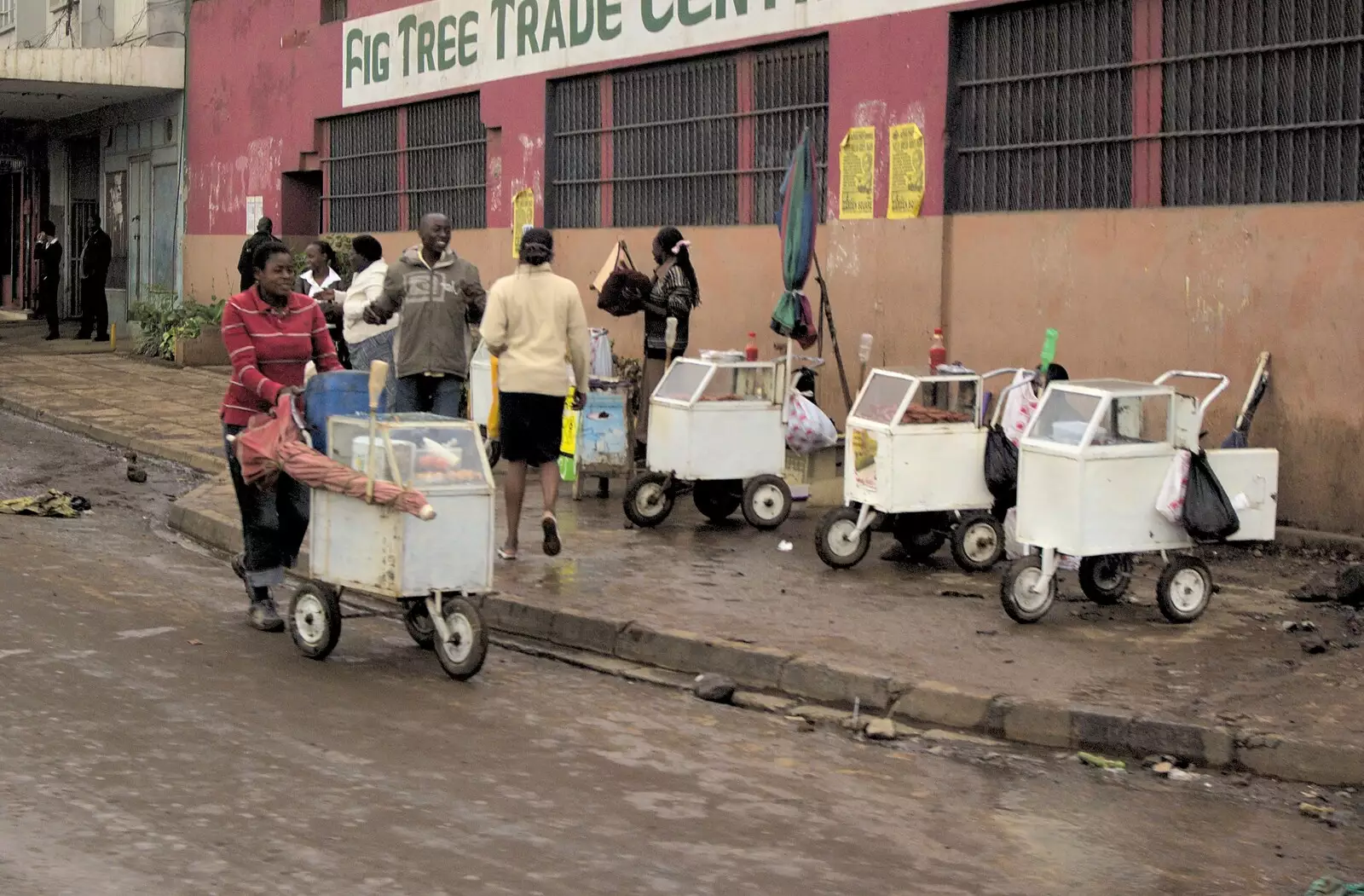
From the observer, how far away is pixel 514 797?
5.86 meters

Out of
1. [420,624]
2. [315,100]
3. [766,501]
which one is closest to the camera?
[420,624]

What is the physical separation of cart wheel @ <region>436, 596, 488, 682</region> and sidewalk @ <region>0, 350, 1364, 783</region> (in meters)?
1.00

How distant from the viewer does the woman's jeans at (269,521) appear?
332 inches

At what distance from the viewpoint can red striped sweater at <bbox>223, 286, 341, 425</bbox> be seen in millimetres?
8273

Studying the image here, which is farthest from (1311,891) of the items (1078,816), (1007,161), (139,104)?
(139,104)

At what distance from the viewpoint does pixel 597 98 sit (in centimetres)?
1761

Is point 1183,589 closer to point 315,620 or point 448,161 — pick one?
point 315,620

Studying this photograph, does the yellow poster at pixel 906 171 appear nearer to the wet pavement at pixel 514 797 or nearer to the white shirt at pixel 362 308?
the white shirt at pixel 362 308

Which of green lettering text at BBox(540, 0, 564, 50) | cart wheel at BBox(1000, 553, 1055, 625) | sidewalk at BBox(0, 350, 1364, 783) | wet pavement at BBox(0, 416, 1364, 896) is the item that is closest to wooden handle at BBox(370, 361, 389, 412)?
wet pavement at BBox(0, 416, 1364, 896)

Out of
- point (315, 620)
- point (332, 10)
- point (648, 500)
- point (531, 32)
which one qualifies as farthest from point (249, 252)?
point (315, 620)

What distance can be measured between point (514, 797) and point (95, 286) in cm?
2389

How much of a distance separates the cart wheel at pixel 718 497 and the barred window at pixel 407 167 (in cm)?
867

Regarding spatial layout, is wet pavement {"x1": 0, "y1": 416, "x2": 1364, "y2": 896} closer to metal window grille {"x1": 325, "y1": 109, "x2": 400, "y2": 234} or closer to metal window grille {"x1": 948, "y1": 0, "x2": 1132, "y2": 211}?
metal window grille {"x1": 948, "y1": 0, "x2": 1132, "y2": 211}

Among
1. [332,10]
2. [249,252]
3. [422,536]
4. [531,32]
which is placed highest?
[332,10]
